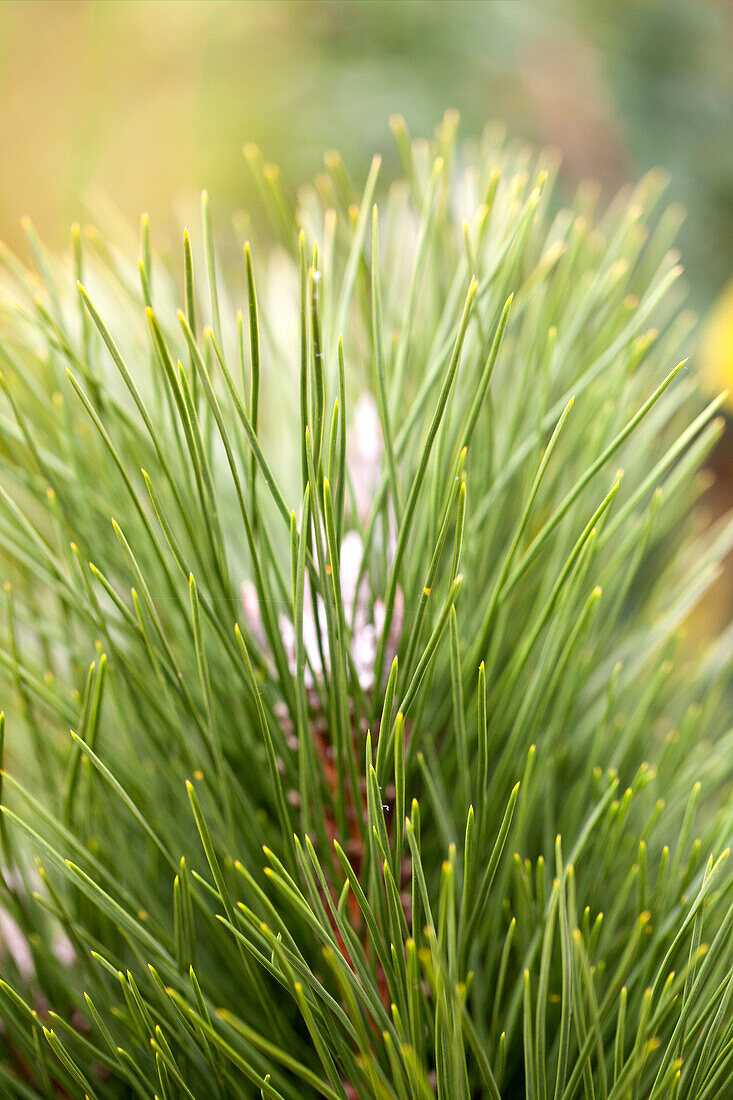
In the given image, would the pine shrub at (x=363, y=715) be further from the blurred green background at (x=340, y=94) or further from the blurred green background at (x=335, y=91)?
the blurred green background at (x=335, y=91)

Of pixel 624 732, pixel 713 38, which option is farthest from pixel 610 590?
pixel 713 38

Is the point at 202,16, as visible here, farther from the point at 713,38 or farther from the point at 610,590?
the point at 610,590

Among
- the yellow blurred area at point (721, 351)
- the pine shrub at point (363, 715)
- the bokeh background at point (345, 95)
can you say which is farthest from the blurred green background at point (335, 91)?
the pine shrub at point (363, 715)

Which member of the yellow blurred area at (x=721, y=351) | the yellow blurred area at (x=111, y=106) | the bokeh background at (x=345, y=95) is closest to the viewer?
the yellow blurred area at (x=721, y=351)

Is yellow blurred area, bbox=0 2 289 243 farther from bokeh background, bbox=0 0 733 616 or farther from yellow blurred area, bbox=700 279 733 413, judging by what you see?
yellow blurred area, bbox=700 279 733 413

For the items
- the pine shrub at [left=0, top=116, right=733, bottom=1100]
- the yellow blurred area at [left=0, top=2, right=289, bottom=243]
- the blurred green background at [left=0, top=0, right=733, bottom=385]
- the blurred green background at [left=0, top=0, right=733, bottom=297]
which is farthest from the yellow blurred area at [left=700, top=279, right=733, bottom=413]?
the yellow blurred area at [left=0, top=2, right=289, bottom=243]

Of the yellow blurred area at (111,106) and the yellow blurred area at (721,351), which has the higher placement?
the yellow blurred area at (111,106)

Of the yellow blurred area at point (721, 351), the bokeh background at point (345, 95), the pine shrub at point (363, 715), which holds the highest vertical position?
the bokeh background at point (345, 95)

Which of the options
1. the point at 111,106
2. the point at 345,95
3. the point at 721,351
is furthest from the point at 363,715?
the point at 111,106
